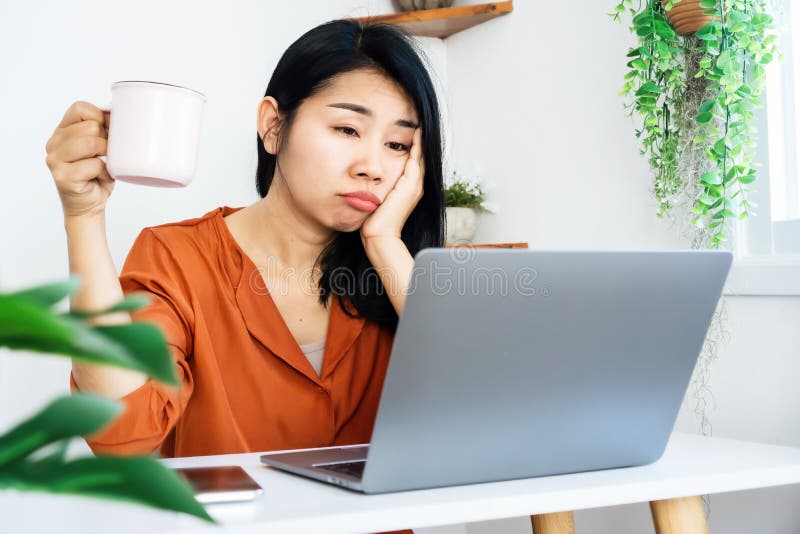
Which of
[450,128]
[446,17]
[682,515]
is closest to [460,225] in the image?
[450,128]

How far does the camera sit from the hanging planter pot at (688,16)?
1.33m

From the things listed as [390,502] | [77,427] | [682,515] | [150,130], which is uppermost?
[150,130]

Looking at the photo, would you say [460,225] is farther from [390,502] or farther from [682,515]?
[390,502]

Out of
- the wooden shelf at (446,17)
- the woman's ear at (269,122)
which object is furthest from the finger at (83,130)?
the wooden shelf at (446,17)

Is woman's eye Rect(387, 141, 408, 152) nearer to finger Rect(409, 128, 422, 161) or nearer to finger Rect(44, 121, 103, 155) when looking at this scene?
finger Rect(409, 128, 422, 161)

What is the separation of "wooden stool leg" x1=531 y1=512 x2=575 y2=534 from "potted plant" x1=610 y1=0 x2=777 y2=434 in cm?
42

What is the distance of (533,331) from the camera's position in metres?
0.69

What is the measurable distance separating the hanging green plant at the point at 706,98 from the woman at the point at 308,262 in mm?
399

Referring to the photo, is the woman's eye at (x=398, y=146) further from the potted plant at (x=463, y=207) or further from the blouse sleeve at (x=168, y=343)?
the potted plant at (x=463, y=207)

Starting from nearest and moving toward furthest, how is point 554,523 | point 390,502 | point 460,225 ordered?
1. point 390,502
2. point 554,523
3. point 460,225

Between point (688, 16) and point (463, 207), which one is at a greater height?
point (688, 16)

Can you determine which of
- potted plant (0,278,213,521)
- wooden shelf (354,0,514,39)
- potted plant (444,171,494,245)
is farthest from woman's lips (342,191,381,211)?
potted plant (0,278,213,521)

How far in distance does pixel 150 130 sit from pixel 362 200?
0.55 meters

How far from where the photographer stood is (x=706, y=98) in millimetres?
1410
